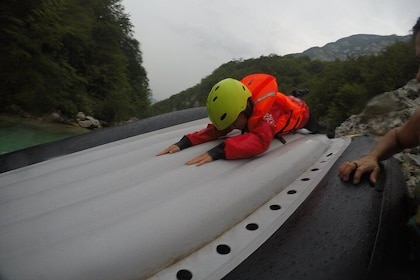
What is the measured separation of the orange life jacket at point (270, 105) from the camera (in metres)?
1.51

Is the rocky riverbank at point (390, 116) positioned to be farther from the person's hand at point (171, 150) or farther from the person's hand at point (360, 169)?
the person's hand at point (171, 150)

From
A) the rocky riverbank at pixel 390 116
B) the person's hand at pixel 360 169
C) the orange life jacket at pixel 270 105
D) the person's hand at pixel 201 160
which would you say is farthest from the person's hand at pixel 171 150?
the rocky riverbank at pixel 390 116

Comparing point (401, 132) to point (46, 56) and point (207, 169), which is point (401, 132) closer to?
point (207, 169)

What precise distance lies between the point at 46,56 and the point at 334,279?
686cm

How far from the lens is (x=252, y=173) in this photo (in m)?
1.16

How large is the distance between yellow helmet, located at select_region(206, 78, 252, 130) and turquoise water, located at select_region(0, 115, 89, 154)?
338cm

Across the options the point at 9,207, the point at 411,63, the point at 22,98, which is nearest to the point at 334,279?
the point at 9,207

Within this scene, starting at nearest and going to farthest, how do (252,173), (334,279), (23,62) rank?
1. (334,279)
2. (252,173)
3. (23,62)

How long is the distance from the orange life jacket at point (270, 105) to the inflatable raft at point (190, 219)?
233 millimetres

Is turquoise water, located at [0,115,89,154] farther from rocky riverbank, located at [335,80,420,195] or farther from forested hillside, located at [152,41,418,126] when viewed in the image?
rocky riverbank, located at [335,80,420,195]

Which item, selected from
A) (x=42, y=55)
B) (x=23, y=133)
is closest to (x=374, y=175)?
(x=23, y=133)

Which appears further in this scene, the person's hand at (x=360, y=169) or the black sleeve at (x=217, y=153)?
the black sleeve at (x=217, y=153)

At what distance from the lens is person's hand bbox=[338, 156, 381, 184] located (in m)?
1.03

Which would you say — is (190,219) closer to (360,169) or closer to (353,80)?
Answer: (360,169)
